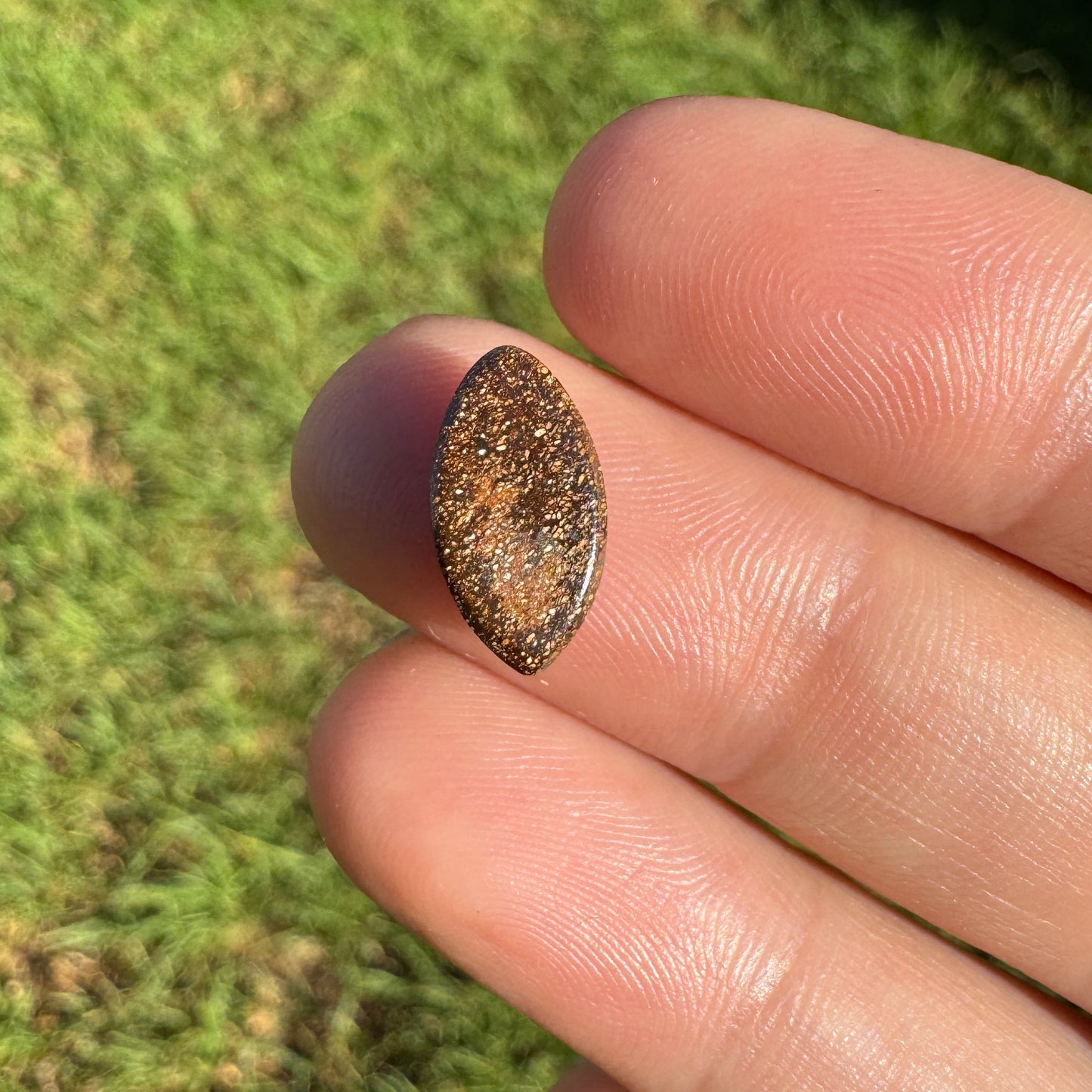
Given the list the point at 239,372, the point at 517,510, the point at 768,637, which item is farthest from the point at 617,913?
the point at 239,372

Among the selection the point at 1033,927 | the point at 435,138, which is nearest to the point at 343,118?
the point at 435,138

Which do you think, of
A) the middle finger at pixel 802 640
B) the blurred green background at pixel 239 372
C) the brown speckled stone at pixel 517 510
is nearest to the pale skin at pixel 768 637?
the middle finger at pixel 802 640

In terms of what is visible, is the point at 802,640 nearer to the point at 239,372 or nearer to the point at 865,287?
the point at 865,287

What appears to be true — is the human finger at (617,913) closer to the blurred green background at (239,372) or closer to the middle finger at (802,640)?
the middle finger at (802,640)

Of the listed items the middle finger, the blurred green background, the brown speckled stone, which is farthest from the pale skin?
the blurred green background

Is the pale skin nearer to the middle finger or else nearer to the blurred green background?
the middle finger

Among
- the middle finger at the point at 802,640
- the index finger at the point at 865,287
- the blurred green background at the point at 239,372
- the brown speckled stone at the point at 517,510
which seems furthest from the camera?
the blurred green background at the point at 239,372

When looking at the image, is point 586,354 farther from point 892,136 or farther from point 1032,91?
point 1032,91
